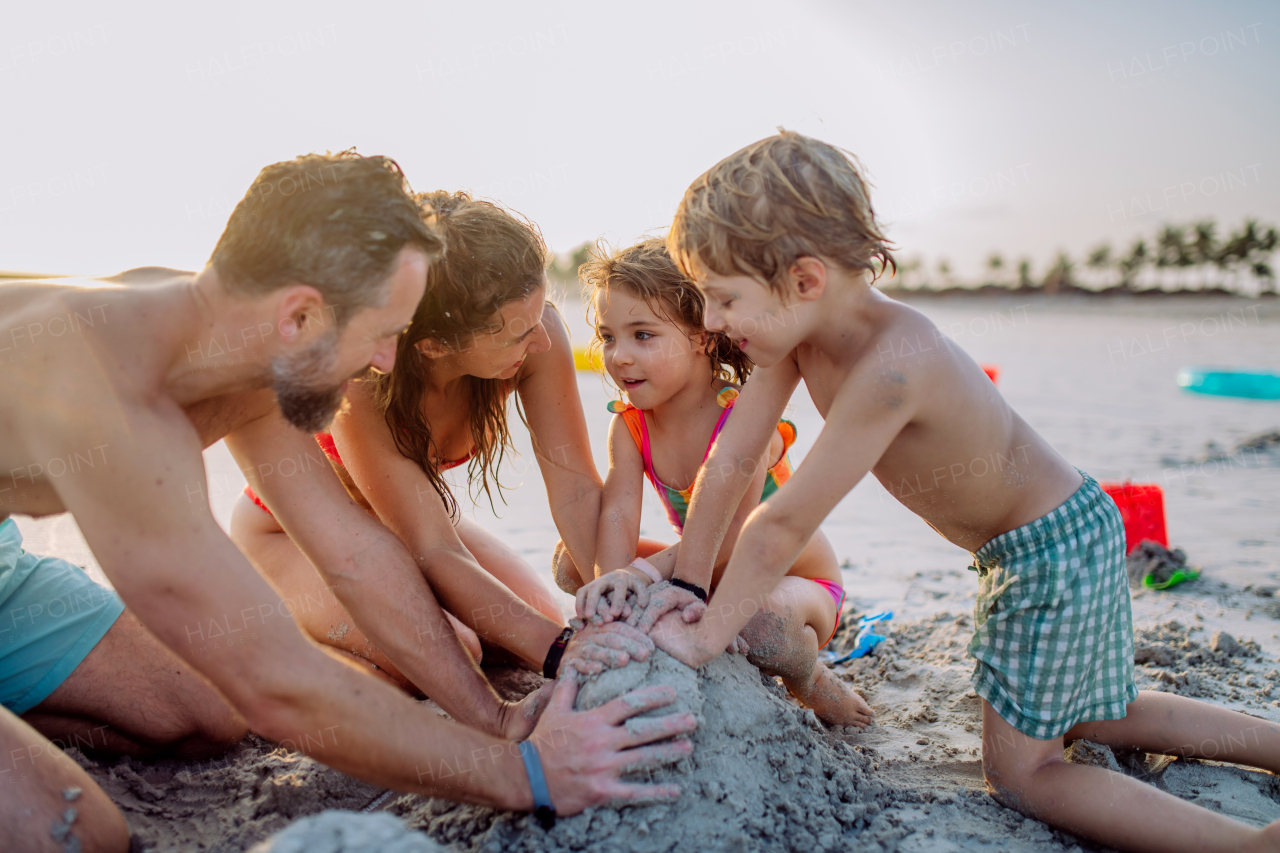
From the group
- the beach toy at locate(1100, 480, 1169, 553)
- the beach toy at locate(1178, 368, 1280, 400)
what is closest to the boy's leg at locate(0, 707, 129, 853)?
the beach toy at locate(1100, 480, 1169, 553)

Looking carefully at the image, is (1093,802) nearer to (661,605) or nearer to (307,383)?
(661,605)

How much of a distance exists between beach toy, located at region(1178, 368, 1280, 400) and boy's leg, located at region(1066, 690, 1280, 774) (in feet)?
38.6

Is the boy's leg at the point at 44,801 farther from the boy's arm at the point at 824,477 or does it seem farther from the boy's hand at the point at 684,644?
the boy's arm at the point at 824,477

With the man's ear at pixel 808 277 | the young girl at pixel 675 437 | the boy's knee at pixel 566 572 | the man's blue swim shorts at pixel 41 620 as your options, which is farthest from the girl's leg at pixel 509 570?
the man's ear at pixel 808 277

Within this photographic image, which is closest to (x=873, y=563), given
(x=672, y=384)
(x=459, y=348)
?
(x=672, y=384)

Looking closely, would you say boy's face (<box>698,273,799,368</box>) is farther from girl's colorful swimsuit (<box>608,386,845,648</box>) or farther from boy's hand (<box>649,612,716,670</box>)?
girl's colorful swimsuit (<box>608,386,845,648</box>)

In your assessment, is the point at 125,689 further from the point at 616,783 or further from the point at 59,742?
the point at 616,783

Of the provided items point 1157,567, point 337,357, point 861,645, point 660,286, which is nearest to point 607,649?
point 337,357

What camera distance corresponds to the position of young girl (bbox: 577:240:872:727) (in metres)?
2.96

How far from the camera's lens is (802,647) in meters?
2.83

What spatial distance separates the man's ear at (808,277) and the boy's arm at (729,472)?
517 millimetres

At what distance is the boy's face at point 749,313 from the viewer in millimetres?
2287

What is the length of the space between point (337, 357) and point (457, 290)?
2.41ft

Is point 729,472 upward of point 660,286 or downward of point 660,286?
downward
